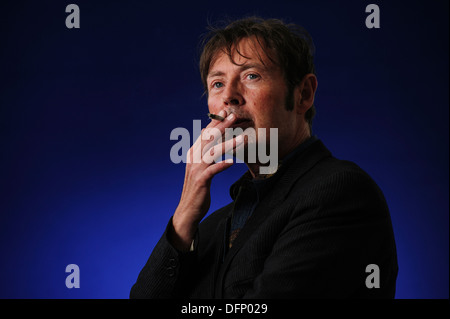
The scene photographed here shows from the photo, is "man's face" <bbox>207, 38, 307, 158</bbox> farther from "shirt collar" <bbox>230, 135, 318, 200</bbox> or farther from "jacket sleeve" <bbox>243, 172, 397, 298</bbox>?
"jacket sleeve" <bbox>243, 172, 397, 298</bbox>

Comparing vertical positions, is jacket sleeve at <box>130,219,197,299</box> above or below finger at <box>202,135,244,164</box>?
below

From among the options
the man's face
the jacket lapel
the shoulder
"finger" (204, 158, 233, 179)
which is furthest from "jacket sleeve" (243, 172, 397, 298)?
the man's face

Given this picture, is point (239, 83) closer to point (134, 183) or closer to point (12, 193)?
point (134, 183)

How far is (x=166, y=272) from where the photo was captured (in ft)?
4.04

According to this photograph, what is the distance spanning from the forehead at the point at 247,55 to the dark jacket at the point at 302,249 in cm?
33

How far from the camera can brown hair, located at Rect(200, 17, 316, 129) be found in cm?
140

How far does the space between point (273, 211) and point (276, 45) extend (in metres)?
0.56

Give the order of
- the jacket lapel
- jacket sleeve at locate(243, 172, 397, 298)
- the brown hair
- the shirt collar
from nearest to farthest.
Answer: jacket sleeve at locate(243, 172, 397, 298) → the jacket lapel → the shirt collar → the brown hair

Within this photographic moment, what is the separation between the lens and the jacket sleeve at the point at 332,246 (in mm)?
977

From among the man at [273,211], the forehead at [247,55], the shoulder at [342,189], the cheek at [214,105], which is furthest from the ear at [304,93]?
the shoulder at [342,189]

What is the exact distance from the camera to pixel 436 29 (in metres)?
2.89

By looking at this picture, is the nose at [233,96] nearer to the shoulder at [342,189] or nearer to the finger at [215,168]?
the finger at [215,168]

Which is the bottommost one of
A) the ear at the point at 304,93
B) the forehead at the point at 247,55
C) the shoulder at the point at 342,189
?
the shoulder at the point at 342,189

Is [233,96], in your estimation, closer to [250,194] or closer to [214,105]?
[214,105]
